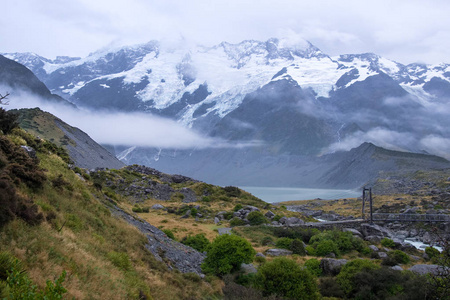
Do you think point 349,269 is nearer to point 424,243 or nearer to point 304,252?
point 304,252

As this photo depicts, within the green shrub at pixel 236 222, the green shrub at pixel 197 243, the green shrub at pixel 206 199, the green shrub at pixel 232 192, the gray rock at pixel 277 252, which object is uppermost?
the green shrub at pixel 232 192

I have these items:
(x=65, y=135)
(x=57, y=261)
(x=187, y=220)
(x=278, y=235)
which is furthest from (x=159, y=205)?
(x=65, y=135)

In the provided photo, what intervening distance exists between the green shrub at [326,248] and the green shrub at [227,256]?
12.1 metres

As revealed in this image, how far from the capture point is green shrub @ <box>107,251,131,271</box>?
44.6 feet

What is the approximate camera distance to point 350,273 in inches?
894

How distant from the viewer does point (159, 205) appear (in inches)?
2077

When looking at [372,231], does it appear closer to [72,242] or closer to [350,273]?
[350,273]

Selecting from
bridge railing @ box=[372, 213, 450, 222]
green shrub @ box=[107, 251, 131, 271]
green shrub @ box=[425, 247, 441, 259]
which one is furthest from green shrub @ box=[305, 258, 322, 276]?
bridge railing @ box=[372, 213, 450, 222]

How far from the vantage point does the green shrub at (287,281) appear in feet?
62.2

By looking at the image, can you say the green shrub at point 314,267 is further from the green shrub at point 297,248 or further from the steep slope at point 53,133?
the steep slope at point 53,133

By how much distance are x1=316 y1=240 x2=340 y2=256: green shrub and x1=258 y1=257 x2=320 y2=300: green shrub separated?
14501mm

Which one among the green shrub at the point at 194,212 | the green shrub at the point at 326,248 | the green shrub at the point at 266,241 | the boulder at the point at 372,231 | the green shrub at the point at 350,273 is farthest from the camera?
the boulder at the point at 372,231

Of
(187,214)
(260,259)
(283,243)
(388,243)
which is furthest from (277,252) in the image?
(187,214)

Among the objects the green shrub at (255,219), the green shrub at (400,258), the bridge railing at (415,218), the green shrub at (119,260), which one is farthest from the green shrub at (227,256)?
the bridge railing at (415,218)
